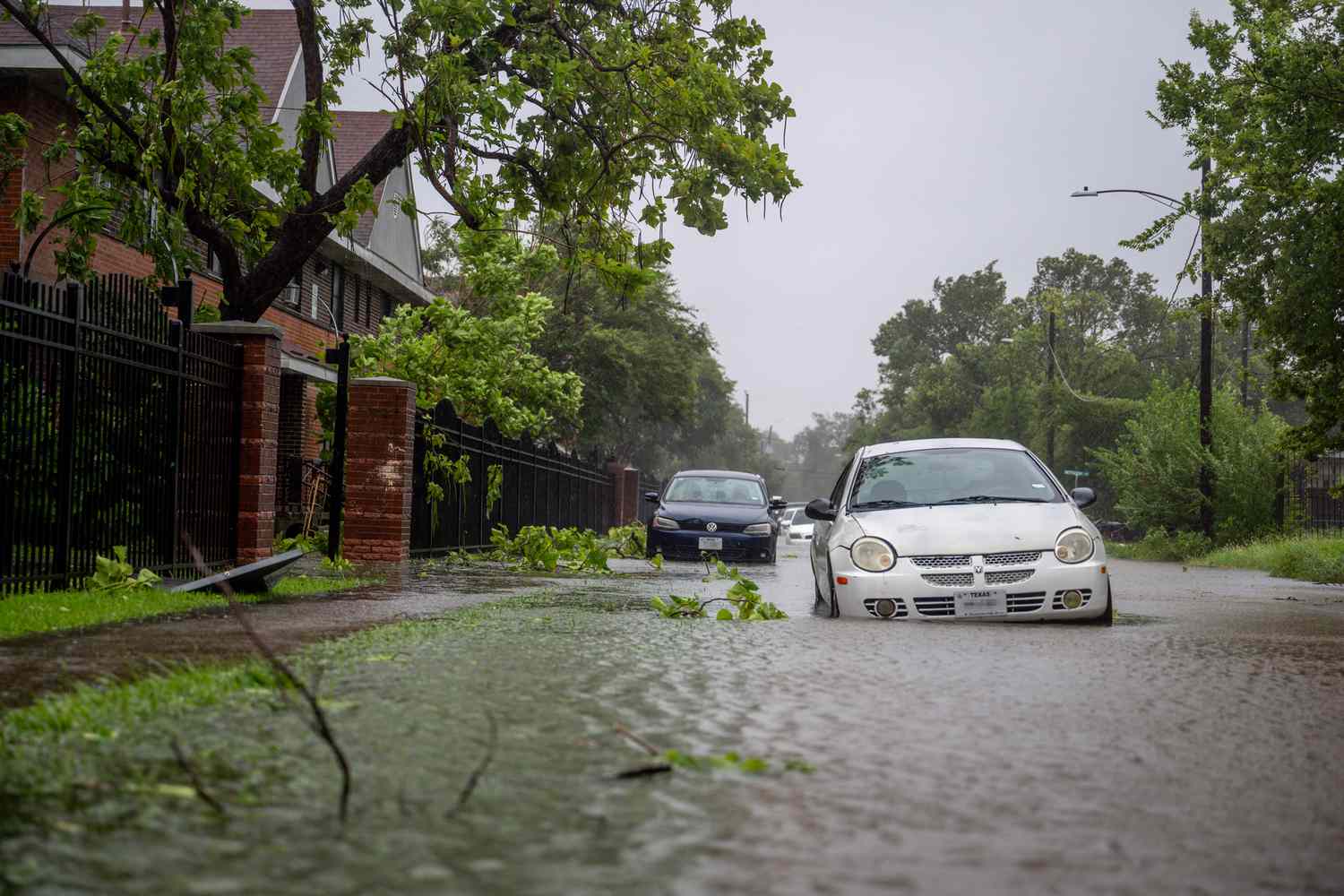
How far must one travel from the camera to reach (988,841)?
335 centimetres

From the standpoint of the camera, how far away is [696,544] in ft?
72.1

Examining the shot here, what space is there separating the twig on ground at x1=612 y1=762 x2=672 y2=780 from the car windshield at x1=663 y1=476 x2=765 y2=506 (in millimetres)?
19038

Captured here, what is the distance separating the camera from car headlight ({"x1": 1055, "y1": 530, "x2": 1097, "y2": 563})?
10.1m

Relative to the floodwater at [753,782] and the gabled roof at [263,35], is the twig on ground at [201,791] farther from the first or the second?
the gabled roof at [263,35]

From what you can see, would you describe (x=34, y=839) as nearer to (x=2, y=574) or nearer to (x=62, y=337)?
(x=2, y=574)

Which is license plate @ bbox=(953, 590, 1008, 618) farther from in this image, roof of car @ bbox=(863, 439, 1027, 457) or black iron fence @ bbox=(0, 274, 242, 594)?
black iron fence @ bbox=(0, 274, 242, 594)

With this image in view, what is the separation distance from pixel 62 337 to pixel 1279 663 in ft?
23.8

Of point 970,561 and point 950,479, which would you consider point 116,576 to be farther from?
point 950,479

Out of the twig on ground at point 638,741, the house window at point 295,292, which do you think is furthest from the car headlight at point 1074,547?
the house window at point 295,292

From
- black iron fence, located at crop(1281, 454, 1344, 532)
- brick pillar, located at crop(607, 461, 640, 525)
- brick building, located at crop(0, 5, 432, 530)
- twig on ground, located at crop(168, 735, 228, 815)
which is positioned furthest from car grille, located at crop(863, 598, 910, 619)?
brick pillar, located at crop(607, 461, 640, 525)

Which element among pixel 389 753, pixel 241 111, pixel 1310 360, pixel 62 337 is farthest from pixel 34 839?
pixel 1310 360

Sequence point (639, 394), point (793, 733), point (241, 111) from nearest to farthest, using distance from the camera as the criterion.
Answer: point (793, 733)
point (241, 111)
point (639, 394)

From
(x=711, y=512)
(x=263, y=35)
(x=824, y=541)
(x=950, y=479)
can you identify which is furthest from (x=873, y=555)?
(x=263, y=35)

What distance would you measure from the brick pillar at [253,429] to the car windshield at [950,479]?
15.9 ft
